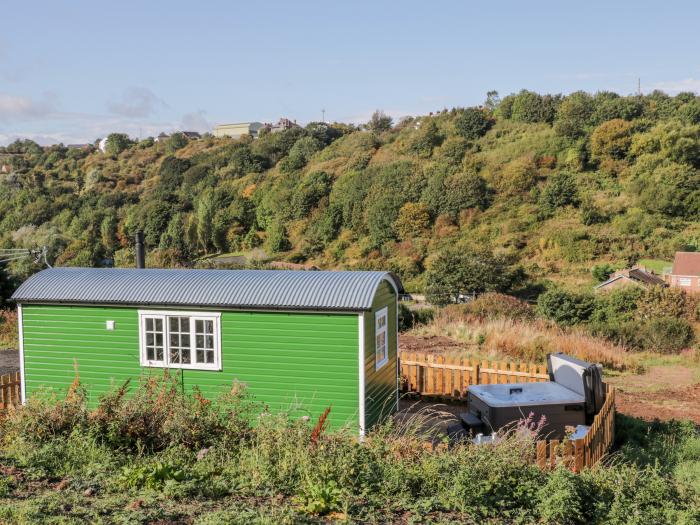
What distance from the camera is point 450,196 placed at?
45438 mm

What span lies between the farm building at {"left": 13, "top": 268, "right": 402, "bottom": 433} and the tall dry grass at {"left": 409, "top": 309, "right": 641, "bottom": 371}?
636 cm

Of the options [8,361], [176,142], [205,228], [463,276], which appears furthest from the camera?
[176,142]

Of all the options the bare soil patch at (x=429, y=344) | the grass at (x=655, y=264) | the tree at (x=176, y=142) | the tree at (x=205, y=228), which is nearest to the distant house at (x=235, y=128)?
the tree at (x=176, y=142)

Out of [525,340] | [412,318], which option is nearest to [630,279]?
[412,318]

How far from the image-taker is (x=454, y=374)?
40.7 ft

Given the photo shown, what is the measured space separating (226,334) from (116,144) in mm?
81528

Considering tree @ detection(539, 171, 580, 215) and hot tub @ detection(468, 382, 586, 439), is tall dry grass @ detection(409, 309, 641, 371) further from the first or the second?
tree @ detection(539, 171, 580, 215)

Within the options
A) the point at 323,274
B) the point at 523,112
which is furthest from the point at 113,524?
the point at 523,112

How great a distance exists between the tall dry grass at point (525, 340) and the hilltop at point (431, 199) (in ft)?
30.7

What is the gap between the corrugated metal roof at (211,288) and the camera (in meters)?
9.39

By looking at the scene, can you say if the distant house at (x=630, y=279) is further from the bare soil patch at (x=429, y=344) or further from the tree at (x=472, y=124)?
the tree at (x=472, y=124)

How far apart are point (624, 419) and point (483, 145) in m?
44.3

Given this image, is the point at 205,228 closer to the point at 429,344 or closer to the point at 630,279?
the point at 630,279

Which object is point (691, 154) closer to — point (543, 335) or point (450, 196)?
point (450, 196)
